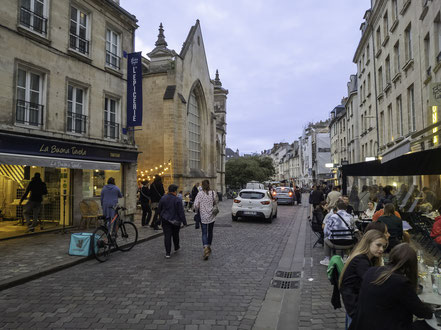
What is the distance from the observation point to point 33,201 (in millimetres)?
9922

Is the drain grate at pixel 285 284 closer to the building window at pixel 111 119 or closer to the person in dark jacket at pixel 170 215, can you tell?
the person in dark jacket at pixel 170 215

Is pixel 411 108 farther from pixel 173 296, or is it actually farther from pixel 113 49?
pixel 173 296

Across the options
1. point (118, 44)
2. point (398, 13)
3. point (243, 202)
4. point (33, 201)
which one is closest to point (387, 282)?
point (33, 201)

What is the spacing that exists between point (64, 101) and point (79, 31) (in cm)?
288

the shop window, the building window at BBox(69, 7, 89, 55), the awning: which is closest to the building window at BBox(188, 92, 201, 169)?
the shop window

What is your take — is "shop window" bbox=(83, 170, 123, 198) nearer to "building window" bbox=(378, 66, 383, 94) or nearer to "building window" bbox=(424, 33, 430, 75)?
"building window" bbox=(424, 33, 430, 75)

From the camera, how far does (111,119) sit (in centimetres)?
1347

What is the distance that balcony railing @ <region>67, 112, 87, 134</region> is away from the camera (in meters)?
11.3

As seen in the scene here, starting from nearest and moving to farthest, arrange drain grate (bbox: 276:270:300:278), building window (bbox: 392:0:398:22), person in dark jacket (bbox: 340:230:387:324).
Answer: person in dark jacket (bbox: 340:230:387:324) → drain grate (bbox: 276:270:300:278) → building window (bbox: 392:0:398:22)

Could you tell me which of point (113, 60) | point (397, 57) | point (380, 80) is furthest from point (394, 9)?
point (113, 60)

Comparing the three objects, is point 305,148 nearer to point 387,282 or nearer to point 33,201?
point 33,201

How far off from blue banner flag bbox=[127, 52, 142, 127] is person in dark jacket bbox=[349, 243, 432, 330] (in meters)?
12.7

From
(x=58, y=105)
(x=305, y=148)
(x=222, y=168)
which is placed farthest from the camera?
(x=305, y=148)

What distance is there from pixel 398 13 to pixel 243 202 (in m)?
11.7
